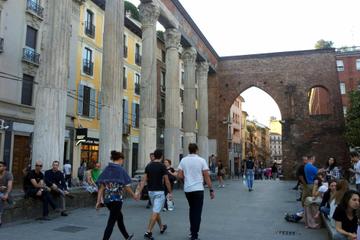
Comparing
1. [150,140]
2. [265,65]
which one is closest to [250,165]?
[150,140]

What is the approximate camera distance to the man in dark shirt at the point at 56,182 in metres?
9.31

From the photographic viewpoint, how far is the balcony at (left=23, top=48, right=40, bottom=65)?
2042cm

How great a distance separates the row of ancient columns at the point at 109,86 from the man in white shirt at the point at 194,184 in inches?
188

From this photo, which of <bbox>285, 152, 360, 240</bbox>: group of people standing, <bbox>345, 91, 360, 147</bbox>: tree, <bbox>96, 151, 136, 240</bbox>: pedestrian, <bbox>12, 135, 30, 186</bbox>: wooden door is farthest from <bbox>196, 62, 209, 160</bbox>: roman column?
<bbox>96, 151, 136, 240</bbox>: pedestrian

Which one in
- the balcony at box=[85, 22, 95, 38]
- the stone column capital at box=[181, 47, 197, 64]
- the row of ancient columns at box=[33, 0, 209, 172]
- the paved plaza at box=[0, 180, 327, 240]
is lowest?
the paved plaza at box=[0, 180, 327, 240]

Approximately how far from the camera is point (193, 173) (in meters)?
6.78

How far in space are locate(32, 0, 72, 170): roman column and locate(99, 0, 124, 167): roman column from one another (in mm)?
2592

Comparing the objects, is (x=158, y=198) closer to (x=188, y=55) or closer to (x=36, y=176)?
(x=36, y=176)

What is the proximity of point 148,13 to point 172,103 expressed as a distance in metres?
4.99

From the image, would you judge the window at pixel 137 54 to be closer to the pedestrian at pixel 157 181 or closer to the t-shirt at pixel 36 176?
the t-shirt at pixel 36 176

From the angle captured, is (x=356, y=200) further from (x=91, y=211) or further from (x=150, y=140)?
(x=150, y=140)

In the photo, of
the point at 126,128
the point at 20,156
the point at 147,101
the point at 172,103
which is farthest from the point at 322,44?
the point at 20,156

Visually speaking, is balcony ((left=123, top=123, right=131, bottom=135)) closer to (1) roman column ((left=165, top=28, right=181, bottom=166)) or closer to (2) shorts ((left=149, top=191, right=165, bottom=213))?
(1) roman column ((left=165, top=28, right=181, bottom=166))

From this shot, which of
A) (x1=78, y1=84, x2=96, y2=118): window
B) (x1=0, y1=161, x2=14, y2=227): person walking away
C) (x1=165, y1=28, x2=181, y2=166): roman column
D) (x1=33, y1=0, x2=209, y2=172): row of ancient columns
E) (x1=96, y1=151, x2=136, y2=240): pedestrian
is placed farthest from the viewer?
(x1=78, y1=84, x2=96, y2=118): window
